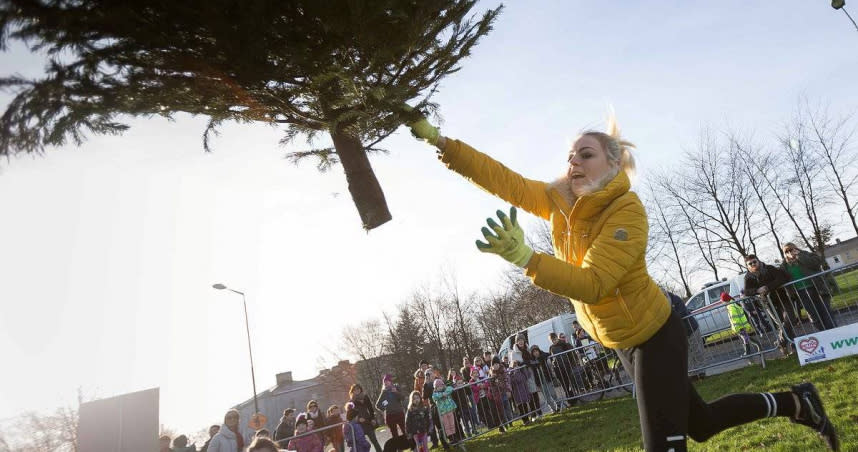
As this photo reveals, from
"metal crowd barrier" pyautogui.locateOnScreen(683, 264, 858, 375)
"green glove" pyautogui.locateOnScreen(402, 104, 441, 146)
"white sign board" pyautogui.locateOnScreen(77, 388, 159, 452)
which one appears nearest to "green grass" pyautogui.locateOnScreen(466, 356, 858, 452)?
"metal crowd barrier" pyautogui.locateOnScreen(683, 264, 858, 375)

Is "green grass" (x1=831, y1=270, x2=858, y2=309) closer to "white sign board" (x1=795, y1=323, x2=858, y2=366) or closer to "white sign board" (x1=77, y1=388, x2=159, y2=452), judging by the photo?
"white sign board" (x1=795, y1=323, x2=858, y2=366)

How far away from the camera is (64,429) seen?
2936 cm

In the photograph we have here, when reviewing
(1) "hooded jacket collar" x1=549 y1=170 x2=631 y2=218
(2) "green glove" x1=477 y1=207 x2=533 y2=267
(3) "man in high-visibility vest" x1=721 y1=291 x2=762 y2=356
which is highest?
(1) "hooded jacket collar" x1=549 y1=170 x2=631 y2=218

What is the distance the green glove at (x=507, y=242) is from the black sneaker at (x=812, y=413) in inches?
95.7

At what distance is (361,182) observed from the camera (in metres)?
2.86

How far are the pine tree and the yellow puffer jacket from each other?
1.92 ft

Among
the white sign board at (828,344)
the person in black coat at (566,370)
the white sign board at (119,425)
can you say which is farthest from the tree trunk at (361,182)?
the person in black coat at (566,370)

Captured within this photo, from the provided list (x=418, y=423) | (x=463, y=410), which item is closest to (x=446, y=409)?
(x=463, y=410)

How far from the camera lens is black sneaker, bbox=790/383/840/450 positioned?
2.95m

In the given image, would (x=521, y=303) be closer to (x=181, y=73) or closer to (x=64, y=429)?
(x=64, y=429)

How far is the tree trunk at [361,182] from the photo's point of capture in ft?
9.29

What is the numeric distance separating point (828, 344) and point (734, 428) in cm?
359

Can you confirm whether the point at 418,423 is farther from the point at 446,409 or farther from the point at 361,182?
the point at 361,182

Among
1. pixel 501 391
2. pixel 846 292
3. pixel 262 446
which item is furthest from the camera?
pixel 501 391
